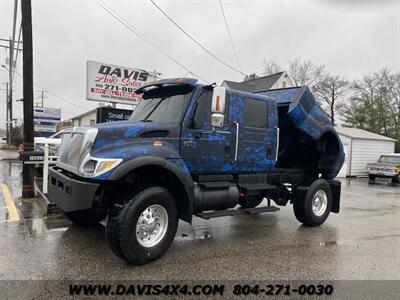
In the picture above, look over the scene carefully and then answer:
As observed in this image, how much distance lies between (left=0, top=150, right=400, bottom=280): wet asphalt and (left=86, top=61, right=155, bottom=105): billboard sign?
598cm

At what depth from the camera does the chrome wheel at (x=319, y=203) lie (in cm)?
746

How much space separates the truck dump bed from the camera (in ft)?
23.3

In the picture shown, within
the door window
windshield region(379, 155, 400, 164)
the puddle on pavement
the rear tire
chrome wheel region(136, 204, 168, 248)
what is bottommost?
the puddle on pavement

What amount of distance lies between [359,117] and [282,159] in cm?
3866

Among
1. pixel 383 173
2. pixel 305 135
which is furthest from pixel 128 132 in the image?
pixel 383 173

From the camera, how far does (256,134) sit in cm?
635

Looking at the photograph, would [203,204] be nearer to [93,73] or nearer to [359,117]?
[93,73]

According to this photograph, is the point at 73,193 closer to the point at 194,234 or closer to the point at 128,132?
the point at 128,132

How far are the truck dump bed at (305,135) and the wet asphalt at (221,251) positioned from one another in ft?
4.39

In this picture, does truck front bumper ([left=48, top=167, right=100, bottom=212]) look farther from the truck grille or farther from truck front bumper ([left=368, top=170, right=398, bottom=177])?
truck front bumper ([left=368, top=170, right=398, bottom=177])

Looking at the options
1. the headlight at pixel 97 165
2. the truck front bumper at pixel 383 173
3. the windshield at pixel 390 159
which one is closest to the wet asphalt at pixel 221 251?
the headlight at pixel 97 165

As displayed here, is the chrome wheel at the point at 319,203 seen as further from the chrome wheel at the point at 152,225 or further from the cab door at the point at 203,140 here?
the chrome wheel at the point at 152,225

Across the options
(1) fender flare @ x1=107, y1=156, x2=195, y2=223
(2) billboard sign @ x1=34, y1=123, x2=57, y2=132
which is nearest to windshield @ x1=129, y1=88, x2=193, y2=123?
(1) fender flare @ x1=107, y1=156, x2=195, y2=223

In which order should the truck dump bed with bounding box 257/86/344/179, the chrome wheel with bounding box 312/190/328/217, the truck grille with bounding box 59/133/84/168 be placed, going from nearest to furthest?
the truck grille with bounding box 59/133/84/168
the truck dump bed with bounding box 257/86/344/179
the chrome wheel with bounding box 312/190/328/217
